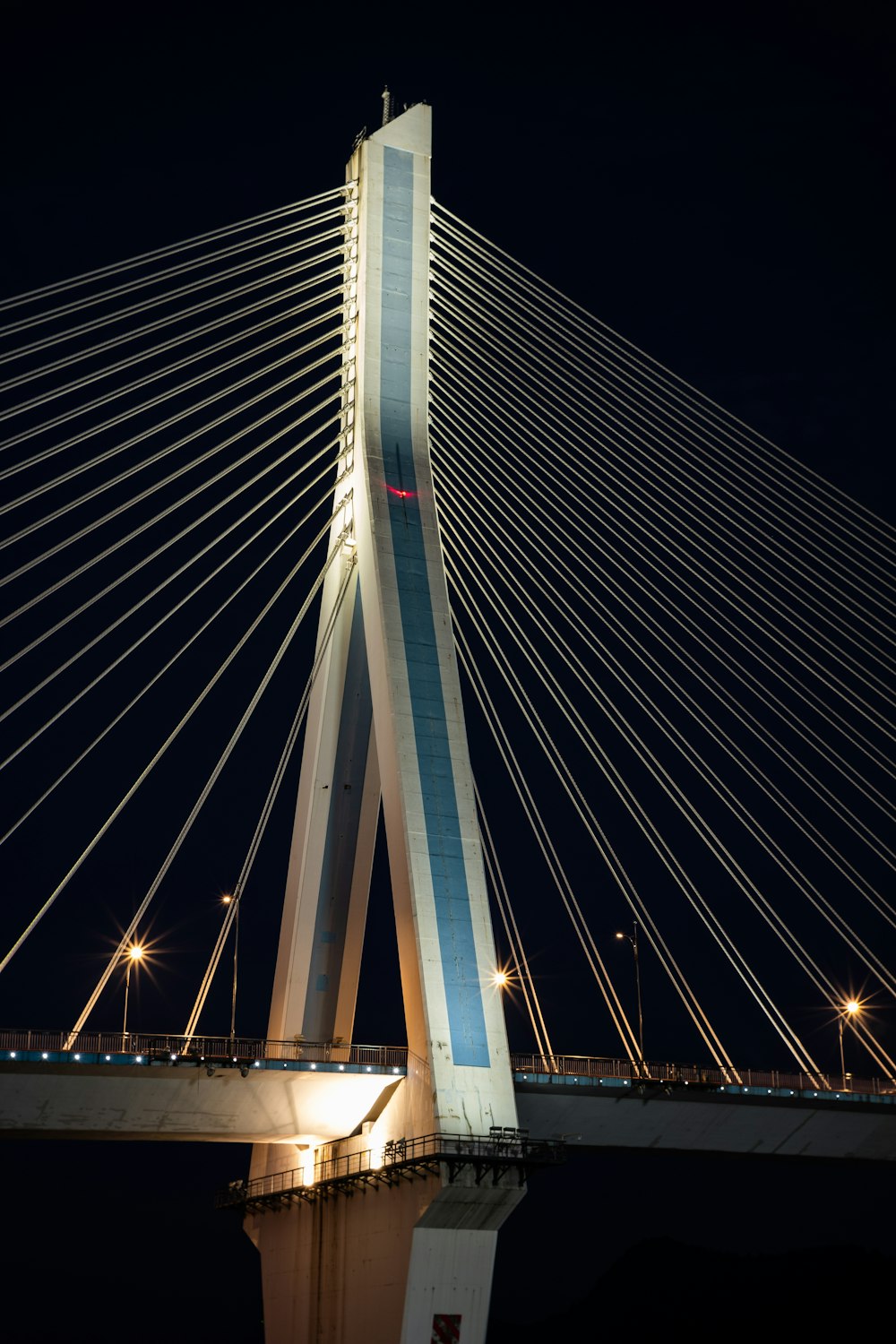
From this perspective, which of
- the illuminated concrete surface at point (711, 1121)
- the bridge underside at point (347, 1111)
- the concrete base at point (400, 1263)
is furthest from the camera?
the illuminated concrete surface at point (711, 1121)

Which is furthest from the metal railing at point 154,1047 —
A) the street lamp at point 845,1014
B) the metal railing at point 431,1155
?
the street lamp at point 845,1014

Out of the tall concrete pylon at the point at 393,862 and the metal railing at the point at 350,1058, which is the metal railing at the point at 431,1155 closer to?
the tall concrete pylon at the point at 393,862

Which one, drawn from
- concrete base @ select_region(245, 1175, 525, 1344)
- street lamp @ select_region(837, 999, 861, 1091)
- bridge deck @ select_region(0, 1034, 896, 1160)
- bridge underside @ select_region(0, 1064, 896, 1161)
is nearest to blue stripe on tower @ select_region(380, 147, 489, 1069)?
bridge deck @ select_region(0, 1034, 896, 1160)

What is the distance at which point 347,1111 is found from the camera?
4425 cm

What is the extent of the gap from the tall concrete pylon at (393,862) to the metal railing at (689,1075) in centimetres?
446

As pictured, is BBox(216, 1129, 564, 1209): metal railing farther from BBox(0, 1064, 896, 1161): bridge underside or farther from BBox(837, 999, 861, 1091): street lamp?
BBox(837, 999, 861, 1091): street lamp

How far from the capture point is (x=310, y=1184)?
46750 mm

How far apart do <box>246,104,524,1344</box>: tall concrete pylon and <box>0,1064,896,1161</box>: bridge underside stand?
1.30m

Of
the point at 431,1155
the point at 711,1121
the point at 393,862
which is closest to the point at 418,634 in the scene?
the point at 393,862

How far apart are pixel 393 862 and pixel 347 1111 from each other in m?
6.51

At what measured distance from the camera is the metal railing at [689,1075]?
152 ft

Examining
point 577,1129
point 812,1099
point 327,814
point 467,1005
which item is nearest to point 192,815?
point 327,814

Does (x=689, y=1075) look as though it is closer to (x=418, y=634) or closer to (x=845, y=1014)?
(x=845, y=1014)

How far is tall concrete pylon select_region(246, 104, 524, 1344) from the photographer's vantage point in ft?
135
